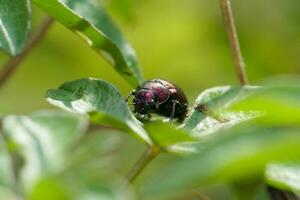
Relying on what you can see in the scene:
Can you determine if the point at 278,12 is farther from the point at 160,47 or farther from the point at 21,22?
the point at 21,22

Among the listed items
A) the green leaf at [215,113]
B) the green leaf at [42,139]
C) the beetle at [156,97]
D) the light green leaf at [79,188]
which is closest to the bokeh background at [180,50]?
the beetle at [156,97]

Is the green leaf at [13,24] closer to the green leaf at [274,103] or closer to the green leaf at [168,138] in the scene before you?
the green leaf at [168,138]

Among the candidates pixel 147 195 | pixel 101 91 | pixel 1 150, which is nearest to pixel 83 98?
pixel 101 91

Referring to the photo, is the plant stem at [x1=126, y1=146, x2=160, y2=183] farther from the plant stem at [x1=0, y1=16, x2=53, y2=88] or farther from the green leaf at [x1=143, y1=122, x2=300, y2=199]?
the plant stem at [x1=0, y1=16, x2=53, y2=88]

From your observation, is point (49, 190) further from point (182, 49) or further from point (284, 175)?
point (182, 49)

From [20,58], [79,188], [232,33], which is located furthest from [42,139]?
[20,58]
